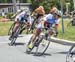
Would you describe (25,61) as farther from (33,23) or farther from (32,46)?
(33,23)

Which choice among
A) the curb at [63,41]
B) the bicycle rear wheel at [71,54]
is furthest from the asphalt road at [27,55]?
the bicycle rear wheel at [71,54]

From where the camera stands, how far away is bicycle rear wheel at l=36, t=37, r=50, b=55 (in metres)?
12.7

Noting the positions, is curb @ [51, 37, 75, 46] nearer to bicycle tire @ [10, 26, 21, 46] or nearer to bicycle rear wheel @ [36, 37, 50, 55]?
bicycle tire @ [10, 26, 21, 46]

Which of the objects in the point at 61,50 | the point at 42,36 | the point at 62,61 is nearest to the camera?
the point at 62,61

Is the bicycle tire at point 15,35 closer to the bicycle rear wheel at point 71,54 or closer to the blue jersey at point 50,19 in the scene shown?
the blue jersey at point 50,19

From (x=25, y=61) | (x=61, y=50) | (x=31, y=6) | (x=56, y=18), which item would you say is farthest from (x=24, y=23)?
(x=31, y=6)

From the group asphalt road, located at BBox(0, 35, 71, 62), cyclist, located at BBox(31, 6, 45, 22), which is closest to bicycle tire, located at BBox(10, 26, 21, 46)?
asphalt road, located at BBox(0, 35, 71, 62)

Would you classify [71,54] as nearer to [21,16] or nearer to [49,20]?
[49,20]

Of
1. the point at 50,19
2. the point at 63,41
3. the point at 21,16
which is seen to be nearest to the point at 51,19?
the point at 50,19

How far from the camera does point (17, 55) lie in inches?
519

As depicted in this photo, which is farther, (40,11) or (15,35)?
(15,35)

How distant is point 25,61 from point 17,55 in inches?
58.2

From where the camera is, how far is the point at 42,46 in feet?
42.2

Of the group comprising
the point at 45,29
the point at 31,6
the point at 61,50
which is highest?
the point at 45,29
